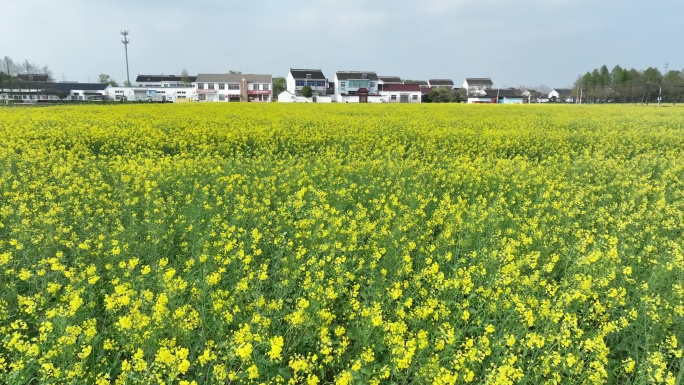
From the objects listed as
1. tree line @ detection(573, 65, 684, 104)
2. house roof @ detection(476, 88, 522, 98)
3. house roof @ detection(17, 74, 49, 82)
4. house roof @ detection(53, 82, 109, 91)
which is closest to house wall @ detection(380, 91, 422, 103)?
house roof @ detection(476, 88, 522, 98)

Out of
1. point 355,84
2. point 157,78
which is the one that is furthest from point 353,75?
point 157,78

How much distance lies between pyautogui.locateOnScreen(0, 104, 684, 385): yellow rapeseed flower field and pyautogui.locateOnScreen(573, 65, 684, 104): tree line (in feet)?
254

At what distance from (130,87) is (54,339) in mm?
115500

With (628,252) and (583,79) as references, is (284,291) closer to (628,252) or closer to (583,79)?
(628,252)

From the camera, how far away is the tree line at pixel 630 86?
73.4m

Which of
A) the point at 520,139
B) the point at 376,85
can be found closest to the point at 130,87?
the point at 376,85

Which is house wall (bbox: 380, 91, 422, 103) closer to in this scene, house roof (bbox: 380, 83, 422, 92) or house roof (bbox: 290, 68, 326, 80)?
house roof (bbox: 380, 83, 422, 92)

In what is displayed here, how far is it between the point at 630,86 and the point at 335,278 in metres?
91.9

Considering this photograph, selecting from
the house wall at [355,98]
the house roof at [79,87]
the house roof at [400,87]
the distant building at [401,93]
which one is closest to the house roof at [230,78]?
the house wall at [355,98]

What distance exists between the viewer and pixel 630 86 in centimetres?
7638

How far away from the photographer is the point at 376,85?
306 feet

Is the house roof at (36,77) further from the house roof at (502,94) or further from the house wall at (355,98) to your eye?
the house roof at (502,94)

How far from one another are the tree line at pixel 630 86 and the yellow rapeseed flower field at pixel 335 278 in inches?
3044

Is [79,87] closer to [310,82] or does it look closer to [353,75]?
[310,82]
